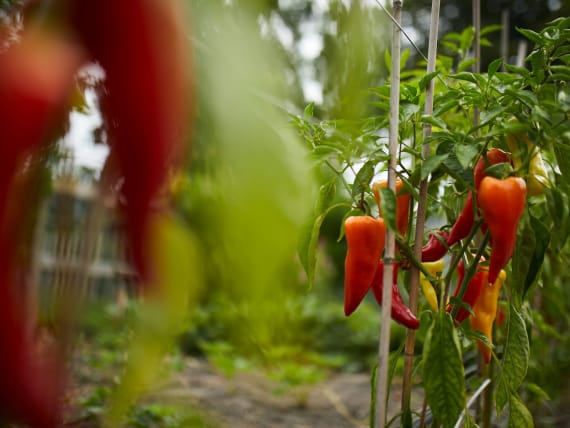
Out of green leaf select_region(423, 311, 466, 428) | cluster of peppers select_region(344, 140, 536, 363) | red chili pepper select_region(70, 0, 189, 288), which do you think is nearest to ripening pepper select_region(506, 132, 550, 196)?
cluster of peppers select_region(344, 140, 536, 363)

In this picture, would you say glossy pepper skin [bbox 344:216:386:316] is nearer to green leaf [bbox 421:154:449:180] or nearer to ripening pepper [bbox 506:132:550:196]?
green leaf [bbox 421:154:449:180]

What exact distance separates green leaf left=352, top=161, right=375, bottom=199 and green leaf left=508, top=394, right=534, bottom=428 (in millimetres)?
371

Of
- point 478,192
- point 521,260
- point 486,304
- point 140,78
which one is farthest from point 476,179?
point 140,78

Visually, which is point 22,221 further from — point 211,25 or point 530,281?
point 530,281

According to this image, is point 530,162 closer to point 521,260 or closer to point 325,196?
point 521,260

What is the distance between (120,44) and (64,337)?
0.09m

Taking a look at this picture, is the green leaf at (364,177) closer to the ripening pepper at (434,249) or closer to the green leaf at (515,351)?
the ripening pepper at (434,249)

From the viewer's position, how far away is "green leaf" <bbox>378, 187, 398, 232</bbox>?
64 cm

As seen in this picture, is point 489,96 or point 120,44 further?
point 489,96

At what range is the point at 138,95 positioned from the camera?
140 mm

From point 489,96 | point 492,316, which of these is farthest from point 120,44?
point 492,316

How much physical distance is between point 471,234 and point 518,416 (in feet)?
0.92

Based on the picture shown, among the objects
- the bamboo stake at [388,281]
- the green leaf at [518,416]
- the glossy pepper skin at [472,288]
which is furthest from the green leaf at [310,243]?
the green leaf at [518,416]

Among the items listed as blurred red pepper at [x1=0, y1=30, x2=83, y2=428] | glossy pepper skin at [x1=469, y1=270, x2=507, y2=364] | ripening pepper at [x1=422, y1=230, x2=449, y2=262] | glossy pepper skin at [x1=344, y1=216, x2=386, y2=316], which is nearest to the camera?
blurred red pepper at [x1=0, y1=30, x2=83, y2=428]
